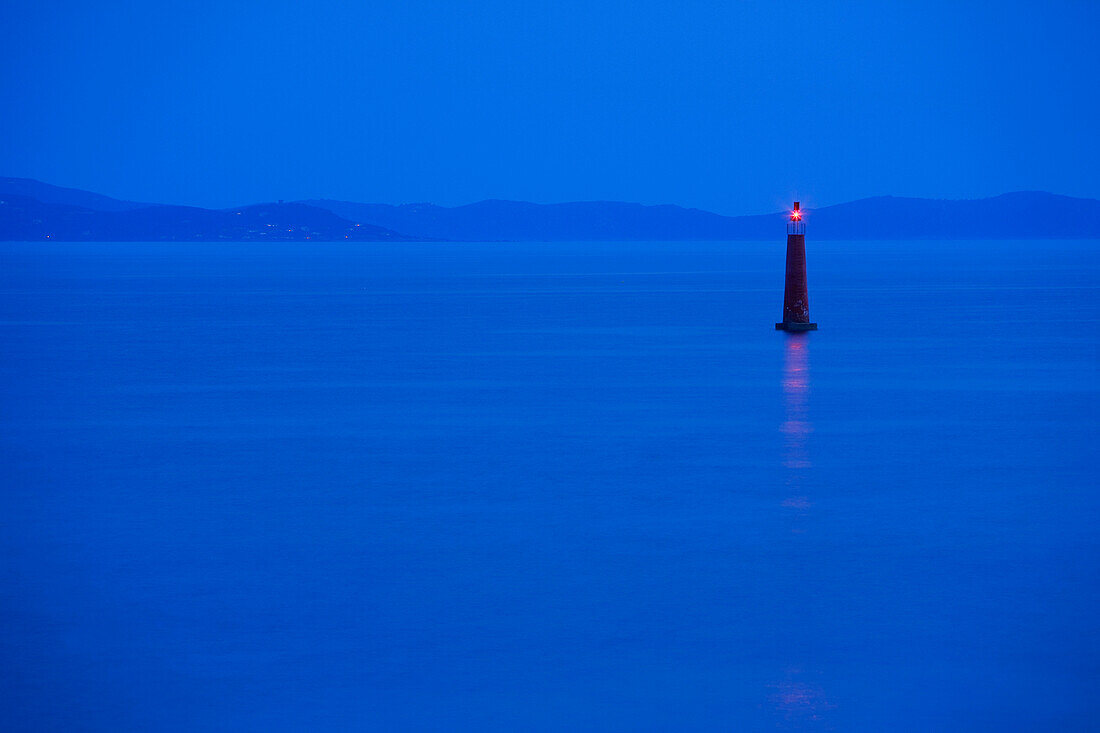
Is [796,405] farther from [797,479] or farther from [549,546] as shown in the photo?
[549,546]

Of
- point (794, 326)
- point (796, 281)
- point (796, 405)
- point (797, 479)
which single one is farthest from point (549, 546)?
point (794, 326)

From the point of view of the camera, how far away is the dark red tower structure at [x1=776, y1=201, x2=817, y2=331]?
3222 centimetres

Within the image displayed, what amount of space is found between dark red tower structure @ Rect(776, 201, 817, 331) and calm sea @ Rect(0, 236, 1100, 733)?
10.3 ft

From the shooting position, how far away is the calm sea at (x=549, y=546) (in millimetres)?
9094

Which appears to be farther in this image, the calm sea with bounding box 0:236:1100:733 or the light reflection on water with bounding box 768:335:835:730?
the calm sea with bounding box 0:236:1100:733

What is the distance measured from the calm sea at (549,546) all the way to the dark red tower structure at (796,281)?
10.3 feet

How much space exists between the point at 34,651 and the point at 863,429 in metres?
12.7

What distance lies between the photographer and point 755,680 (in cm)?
939

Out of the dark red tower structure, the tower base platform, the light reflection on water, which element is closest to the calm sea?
the light reflection on water

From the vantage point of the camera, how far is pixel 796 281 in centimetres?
3447

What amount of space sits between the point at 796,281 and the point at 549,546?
22.5 meters

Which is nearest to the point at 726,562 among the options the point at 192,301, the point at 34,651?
the point at 34,651

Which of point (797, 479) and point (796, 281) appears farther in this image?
point (796, 281)

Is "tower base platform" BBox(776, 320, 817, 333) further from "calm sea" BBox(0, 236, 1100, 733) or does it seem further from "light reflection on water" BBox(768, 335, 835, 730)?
A: "calm sea" BBox(0, 236, 1100, 733)
